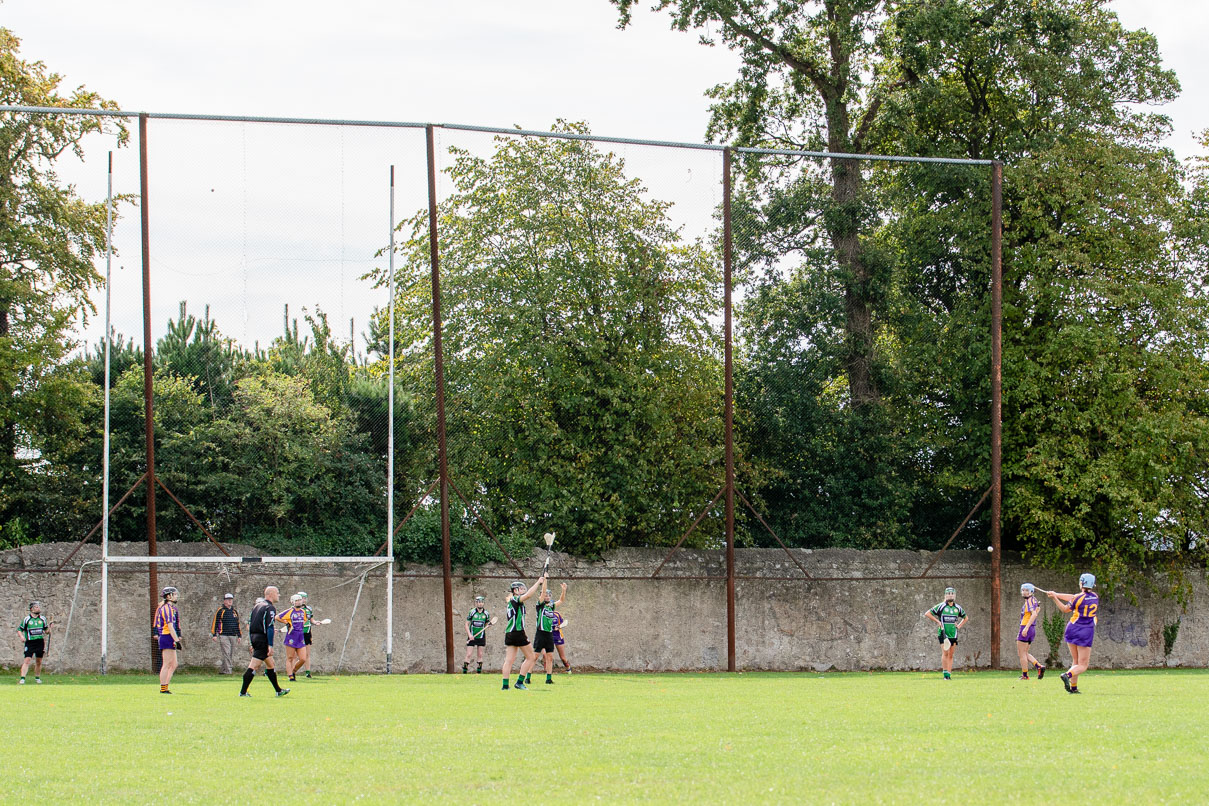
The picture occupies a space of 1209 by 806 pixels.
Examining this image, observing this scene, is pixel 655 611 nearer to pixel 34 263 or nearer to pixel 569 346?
pixel 569 346

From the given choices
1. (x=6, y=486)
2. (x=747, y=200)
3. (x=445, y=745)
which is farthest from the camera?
(x=747, y=200)

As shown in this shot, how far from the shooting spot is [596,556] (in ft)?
94.0

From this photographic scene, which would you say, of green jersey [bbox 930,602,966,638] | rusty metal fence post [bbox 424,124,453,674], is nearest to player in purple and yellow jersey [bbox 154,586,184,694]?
rusty metal fence post [bbox 424,124,453,674]

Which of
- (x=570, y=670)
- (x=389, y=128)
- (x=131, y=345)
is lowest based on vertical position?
(x=570, y=670)

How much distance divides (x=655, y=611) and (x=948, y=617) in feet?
25.0

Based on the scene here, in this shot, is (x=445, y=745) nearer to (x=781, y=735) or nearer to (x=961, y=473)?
(x=781, y=735)

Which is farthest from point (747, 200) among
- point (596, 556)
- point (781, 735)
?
point (781, 735)

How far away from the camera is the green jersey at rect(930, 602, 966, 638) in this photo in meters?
22.5

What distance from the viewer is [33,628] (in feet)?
72.6

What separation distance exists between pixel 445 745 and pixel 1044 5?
2843 centimetres

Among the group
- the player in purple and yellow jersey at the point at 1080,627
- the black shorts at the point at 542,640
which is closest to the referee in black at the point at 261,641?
the black shorts at the point at 542,640

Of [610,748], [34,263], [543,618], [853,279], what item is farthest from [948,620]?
[34,263]

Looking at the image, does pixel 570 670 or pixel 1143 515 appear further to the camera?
pixel 1143 515

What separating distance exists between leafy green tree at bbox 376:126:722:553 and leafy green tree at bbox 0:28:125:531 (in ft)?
25.5
